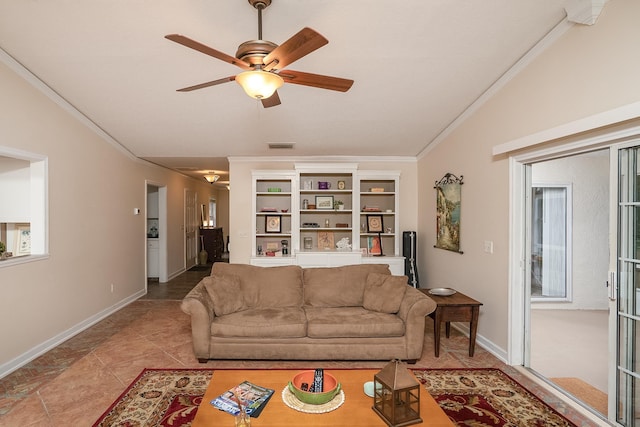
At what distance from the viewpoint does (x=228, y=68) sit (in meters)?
3.43

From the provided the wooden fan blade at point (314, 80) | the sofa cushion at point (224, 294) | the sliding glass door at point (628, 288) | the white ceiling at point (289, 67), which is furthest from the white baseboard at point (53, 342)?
the sliding glass door at point (628, 288)

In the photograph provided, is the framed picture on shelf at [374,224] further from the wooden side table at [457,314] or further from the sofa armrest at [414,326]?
the sofa armrest at [414,326]

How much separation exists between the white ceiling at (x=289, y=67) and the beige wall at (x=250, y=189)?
2.93ft

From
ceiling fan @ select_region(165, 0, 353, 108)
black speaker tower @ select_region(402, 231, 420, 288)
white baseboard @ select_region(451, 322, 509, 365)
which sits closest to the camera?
ceiling fan @ select_region(165, 0, 353, 108)

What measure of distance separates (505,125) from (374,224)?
9.88 ft

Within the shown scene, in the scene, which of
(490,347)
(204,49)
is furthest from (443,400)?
(204,49)

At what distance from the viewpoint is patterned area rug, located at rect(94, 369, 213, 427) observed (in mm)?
2533

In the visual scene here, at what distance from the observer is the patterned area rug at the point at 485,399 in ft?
Result: 8.39

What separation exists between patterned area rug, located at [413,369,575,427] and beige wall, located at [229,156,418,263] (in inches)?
126

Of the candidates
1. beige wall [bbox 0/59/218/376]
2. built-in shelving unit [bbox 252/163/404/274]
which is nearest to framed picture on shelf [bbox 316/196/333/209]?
built-in shelving unit [bbox 252/163/404/274]

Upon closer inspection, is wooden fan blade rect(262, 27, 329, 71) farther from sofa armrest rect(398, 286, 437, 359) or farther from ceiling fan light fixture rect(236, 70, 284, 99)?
sofa armrest rect(398, 286, 437, 359)

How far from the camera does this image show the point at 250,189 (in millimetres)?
6141

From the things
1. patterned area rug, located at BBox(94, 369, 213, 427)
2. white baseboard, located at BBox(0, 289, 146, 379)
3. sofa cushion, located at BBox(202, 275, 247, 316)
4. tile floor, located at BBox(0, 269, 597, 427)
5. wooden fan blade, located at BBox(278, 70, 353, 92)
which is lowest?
tile floor, located at BBox(0, 269, 597, 427)

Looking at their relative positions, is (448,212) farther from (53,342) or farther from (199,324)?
(53,342)
